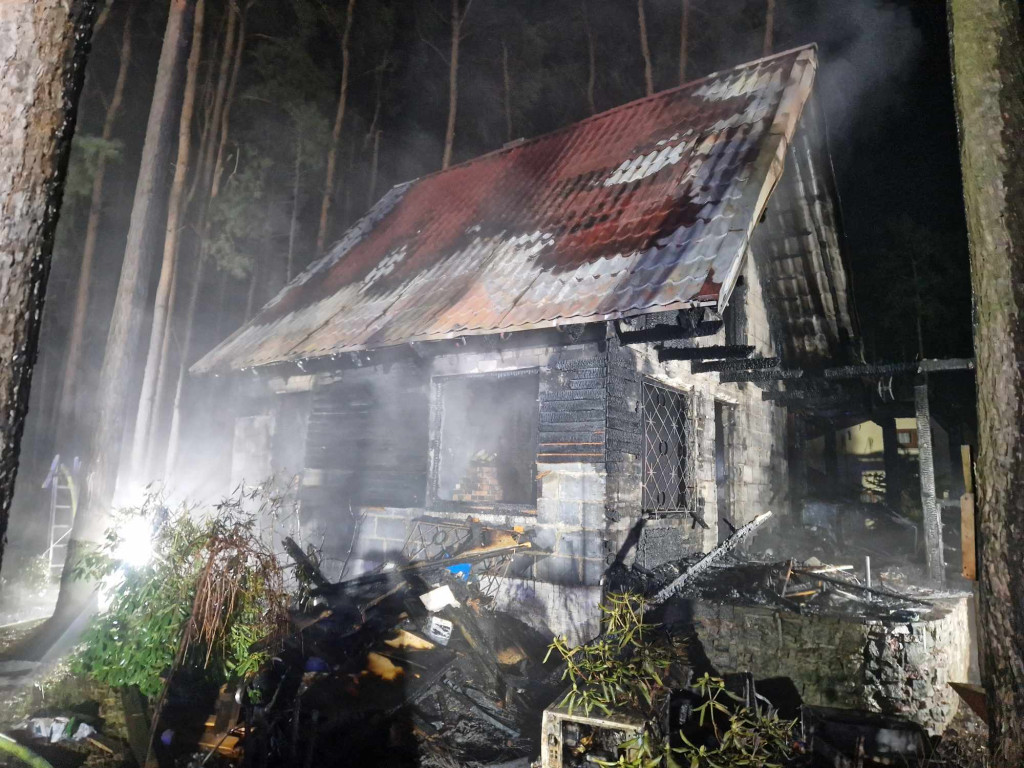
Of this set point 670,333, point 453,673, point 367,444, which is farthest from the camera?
point 367,444

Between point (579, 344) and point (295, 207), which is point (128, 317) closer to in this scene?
point (579, 344)

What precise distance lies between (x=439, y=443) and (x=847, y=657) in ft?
17.8

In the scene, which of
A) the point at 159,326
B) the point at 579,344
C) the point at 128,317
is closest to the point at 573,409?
the point at 579,344

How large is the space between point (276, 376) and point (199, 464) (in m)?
3.67

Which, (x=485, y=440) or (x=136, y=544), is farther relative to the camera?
(x=485, y=440)

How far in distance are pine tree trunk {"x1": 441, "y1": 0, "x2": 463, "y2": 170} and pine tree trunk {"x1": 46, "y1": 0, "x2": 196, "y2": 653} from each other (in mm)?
8175

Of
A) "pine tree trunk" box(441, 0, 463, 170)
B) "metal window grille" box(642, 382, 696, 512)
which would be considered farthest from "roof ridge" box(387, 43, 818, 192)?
"metal window grille" box(642, 382, 696, 512)

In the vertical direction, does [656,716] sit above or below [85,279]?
below

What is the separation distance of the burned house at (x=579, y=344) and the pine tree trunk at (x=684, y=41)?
725 cm

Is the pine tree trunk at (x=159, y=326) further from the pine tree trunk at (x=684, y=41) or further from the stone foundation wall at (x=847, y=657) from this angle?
the pine tree trunk at (x=684, y=41)

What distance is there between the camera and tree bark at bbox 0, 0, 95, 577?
2.83m

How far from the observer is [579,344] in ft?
23.3

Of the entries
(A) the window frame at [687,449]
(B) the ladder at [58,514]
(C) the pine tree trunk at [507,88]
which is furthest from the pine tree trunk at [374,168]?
(A) the window frame at [687,449]

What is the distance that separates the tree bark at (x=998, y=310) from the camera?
11.0ft
